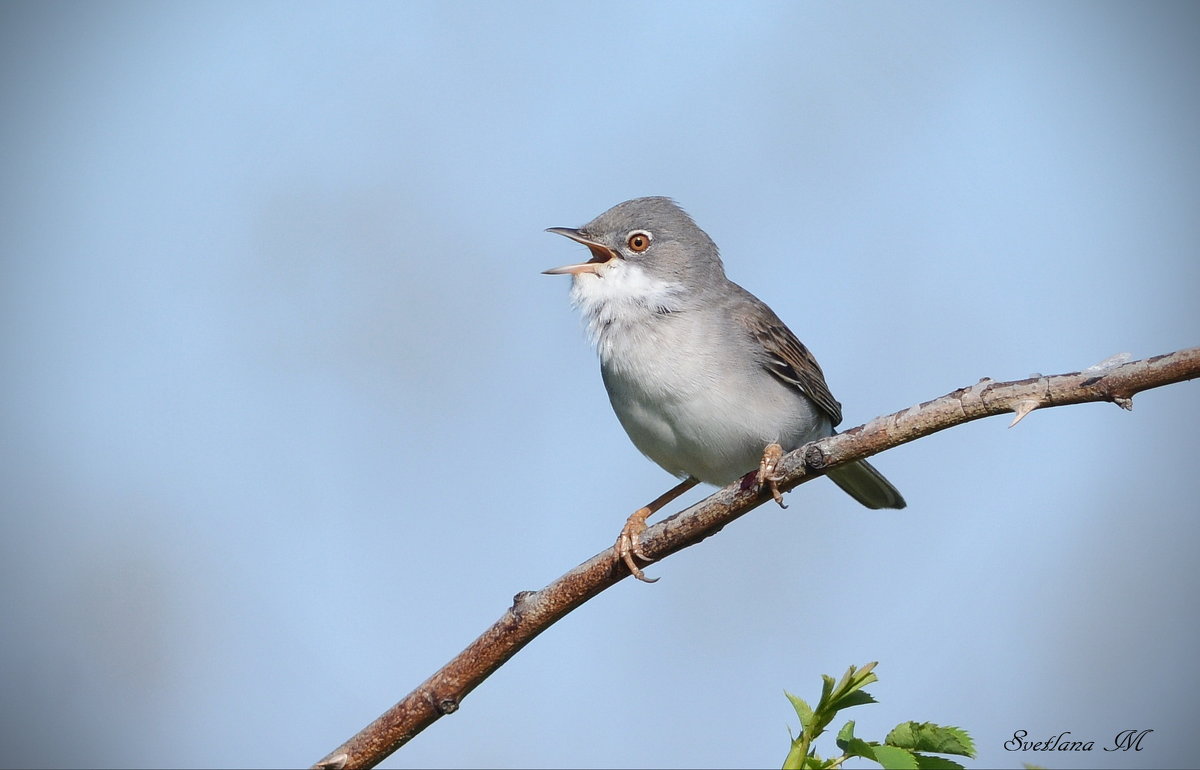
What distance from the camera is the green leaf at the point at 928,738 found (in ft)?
6.59

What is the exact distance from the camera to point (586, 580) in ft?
11.5

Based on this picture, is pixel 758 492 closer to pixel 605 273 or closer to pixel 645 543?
pixel 645 543

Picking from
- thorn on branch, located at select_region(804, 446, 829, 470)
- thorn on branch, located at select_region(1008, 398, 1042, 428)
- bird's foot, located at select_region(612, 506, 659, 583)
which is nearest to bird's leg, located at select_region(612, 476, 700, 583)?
bird's foot, located at select_region(612, 506, 659, 583)

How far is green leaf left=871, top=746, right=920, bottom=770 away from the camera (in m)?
1.92

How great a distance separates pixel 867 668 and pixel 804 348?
179 inches

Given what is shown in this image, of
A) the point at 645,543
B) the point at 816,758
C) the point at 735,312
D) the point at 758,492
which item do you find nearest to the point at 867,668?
the point at 816,758

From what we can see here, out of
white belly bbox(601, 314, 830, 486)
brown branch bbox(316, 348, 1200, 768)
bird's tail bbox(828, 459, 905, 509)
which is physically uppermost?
white belly bbox(601, 314, 830, 486)

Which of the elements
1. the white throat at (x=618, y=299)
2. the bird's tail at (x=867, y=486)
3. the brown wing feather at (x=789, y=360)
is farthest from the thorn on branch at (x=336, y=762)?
the bird's tail at (x=867, y=486)

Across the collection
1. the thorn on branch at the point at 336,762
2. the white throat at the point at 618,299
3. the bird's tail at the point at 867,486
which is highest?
the white throat at the point at 618,299

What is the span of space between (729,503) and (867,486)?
9.97 feet

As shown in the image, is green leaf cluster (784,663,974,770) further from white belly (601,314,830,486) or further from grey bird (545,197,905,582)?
white belly (601,314,830,486)

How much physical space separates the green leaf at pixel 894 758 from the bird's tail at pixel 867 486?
413cm

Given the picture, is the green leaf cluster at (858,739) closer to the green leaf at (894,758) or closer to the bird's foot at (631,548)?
the green leaf at (894,758)

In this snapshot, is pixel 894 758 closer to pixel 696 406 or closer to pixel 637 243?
pixel 696 406
